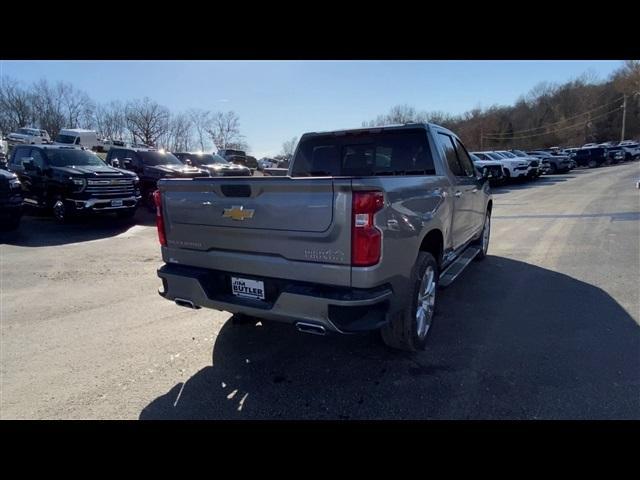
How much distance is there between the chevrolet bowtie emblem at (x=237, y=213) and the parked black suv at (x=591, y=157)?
147 ft

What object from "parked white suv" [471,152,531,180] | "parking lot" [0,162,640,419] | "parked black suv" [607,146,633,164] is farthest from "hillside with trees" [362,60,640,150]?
"parking lot" [0,162,640,419]

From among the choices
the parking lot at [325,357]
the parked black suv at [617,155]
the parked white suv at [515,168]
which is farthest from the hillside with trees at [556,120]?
the parking lot at [325,357]

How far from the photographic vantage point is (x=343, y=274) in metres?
2.47

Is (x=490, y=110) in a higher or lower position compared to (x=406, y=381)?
higher

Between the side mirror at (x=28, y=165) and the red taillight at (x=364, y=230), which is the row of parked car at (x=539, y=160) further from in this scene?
the side mirror at (x=28, y=165)

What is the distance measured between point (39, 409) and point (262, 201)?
7.22 feet

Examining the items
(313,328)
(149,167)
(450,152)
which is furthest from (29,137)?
(313,328)

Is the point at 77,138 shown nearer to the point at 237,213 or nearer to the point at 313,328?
the point at 237,213

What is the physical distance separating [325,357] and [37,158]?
10805mm

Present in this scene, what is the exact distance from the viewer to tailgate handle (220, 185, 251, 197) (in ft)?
9.06

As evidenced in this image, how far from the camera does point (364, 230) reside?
2.39 metres

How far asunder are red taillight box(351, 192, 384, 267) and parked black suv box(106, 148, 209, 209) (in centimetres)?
1051
